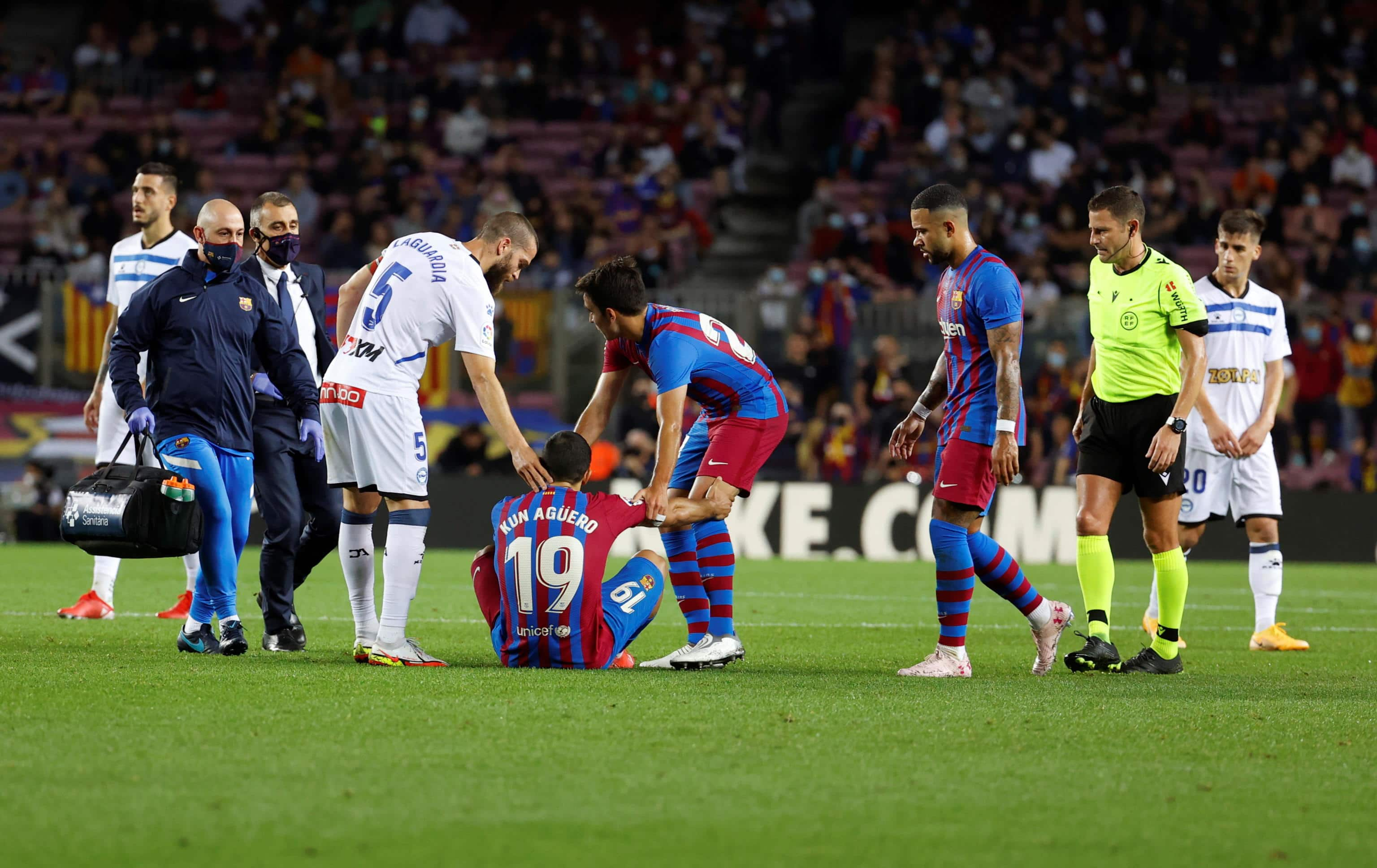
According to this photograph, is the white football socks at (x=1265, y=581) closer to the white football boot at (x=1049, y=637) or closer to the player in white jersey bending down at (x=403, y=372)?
the white football boot at (x=1049, y=637)

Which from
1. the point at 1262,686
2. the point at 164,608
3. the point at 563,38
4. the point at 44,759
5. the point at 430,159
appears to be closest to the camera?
the point at 44,759

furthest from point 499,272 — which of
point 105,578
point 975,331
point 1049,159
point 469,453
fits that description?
point 1049,159

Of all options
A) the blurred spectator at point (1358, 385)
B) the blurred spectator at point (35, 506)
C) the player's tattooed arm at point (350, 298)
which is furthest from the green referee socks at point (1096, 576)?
→ the blurred spectator at point (35, 506)

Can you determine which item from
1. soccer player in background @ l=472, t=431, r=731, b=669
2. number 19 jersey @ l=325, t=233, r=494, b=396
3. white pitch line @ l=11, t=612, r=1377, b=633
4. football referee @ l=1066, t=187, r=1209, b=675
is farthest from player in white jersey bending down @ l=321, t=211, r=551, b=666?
football referee @ l=1066, t=187, r=1209, b=675

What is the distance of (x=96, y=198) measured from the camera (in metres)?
22.9

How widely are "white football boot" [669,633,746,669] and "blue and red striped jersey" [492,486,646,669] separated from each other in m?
0.45

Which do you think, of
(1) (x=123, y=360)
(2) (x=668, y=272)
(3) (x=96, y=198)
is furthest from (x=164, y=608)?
(3) (x=96, y=198)

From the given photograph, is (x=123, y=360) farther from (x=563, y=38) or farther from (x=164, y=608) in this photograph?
(x=563, y=38)

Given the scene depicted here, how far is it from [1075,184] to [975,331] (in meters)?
15.8

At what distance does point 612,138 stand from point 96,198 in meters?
7.40

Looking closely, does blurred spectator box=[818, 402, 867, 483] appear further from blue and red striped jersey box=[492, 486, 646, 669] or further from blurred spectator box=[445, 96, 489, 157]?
blue and red striped jersey box=[492, 486, 646, 669]

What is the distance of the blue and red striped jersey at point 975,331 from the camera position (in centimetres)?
719

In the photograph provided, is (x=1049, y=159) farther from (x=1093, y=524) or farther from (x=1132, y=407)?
(x=1093, y=524)

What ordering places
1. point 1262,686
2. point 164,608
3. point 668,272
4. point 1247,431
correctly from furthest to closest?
point 668,272 → point 164,608 → point 1247,431 → point 1262,686
